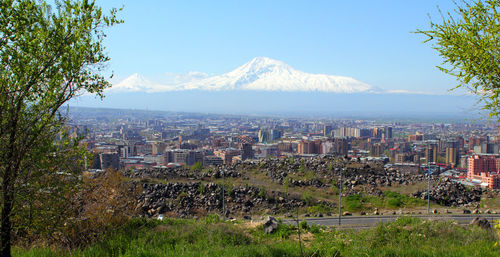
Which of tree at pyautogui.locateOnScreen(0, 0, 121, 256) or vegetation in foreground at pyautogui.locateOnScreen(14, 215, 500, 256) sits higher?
tree at pyautogui.locateOnScreen(0, 0, 121, 256)

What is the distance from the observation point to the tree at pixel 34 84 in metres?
4.60

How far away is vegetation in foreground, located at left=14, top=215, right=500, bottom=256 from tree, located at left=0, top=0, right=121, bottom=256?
5.68 feet

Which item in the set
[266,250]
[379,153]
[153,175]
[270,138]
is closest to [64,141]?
[266,250]

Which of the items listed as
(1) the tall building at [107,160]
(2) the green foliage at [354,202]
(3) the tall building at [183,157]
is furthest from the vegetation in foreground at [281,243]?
(3) the tall building at [183,157]

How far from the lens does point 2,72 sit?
184 inches

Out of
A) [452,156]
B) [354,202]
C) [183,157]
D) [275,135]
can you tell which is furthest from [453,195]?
[275,135]

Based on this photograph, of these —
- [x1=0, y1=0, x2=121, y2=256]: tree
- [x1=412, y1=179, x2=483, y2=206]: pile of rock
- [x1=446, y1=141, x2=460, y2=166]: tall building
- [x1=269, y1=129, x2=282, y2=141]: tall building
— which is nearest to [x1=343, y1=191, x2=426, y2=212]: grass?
[x1=412, y1=179, x2=483, y2=206]: pile of rock

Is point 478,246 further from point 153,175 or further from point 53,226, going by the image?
point 153,175

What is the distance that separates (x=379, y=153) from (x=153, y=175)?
4482cm

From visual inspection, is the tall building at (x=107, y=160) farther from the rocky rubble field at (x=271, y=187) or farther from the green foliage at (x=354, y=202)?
the green foliage at (x=354, y=202)

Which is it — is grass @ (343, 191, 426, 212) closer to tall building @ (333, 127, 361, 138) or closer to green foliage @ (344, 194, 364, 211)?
green foliage @ (344, 194, 364, 211)

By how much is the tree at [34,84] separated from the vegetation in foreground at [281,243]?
173 centimetres

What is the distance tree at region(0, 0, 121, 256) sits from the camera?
4598 millimetres

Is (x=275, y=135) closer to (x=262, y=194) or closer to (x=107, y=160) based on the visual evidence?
(x=107, y=160)
